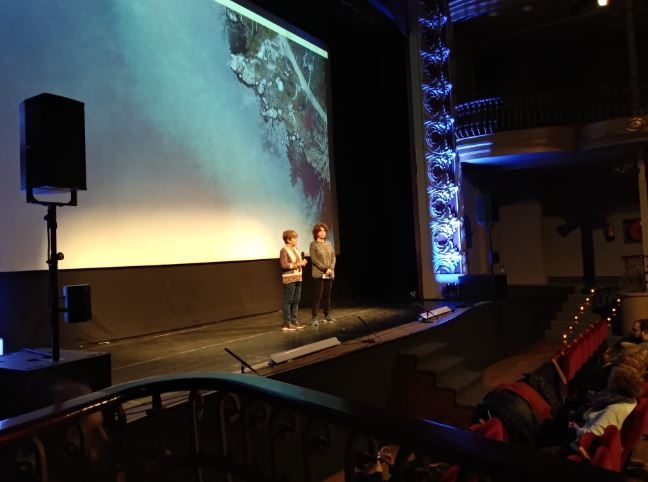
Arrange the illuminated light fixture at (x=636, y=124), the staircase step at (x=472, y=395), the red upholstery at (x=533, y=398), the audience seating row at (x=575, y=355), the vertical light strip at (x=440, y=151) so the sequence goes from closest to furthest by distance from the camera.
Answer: the red upholstery at (x=533, y=398) < the audience seating row at (x=575, y=355) < the staircase step at (x=472, y=395) < the illuminated light fixture at (x=636, y=124) < the vertical light strip at (x=440, y=151)

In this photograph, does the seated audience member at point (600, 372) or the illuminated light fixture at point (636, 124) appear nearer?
the seated audience member at point (600, 372)

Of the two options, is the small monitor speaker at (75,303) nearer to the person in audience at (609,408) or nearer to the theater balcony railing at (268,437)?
the theater balcony railing at (268,437)

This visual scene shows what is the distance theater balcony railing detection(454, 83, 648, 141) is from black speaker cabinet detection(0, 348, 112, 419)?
30.6 feet

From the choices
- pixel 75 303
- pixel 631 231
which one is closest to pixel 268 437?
pixel 75 303

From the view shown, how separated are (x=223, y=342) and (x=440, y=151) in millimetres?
6147

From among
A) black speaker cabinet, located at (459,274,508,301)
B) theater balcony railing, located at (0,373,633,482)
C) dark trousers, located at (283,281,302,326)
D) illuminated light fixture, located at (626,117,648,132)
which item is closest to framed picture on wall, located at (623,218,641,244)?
illuminated light fixture, located at (626,117,648,132)

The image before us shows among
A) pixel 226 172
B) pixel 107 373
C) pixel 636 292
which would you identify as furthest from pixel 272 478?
pixel 636 292

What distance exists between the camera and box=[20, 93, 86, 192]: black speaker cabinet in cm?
310

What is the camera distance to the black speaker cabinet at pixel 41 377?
8.87ft

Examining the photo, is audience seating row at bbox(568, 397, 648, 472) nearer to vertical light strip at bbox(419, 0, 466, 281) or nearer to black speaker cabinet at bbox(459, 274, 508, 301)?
black speaker cabinet at bbox(459, 274, 508, 301)

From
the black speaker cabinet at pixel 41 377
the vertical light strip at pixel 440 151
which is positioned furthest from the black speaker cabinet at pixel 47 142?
the vertical light strip at pixel 440 151

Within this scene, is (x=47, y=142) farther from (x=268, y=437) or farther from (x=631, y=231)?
(x=631, y=231)

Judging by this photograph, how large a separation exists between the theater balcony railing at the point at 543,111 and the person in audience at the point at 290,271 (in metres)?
6.27

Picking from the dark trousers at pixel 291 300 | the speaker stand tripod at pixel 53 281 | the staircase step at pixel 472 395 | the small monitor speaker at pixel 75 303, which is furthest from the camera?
the dark trousers at pixel 291 300
